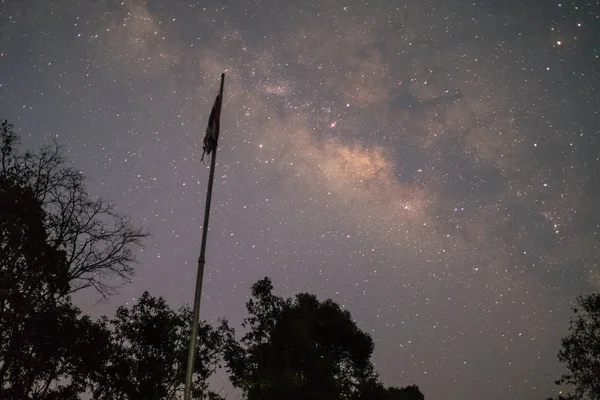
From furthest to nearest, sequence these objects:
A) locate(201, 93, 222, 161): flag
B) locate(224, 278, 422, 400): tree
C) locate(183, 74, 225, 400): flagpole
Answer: locate(224, 278, 422, 400): tree → locate(201, 93, 222, 161): flag → locate(183, 74, 225, 400): flagpole

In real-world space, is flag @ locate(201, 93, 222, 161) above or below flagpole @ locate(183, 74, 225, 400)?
above

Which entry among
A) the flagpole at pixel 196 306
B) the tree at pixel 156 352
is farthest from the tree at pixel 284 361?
the flagpole at pixel 196 306

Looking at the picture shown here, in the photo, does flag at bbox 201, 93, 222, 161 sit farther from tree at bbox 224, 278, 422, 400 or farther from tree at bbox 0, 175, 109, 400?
tree at bbox 224, 278, 422, 400

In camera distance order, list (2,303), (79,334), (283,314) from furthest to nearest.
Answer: (283,314)
(79,334)
(2,303)

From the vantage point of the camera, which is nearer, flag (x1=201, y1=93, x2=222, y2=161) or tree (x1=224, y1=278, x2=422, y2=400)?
flag (x1=201, y1=93, x2=222, y2=161)

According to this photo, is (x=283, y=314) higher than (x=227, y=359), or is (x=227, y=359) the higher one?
(x=283, y=314)

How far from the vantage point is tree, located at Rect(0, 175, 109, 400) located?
16.5 m

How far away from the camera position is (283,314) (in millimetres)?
30453

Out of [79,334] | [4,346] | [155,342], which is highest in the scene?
[155,342]

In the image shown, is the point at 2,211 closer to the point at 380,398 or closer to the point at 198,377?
the point at 198,377

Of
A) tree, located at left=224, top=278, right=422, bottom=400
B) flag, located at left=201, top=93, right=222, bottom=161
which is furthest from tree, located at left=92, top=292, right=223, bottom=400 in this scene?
flag, located at left=201, top=93, right=222, bottom=161

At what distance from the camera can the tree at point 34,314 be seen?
16.5m

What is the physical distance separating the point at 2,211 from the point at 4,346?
553 centimetres

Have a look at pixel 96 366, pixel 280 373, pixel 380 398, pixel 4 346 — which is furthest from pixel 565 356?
pixel 4 346
